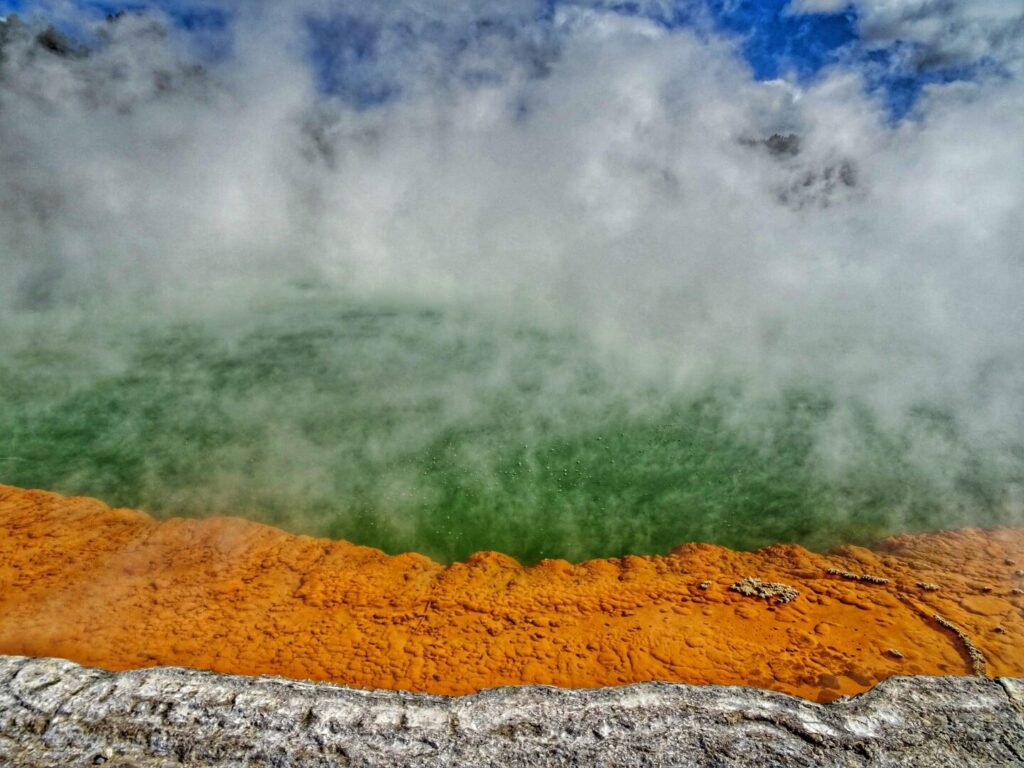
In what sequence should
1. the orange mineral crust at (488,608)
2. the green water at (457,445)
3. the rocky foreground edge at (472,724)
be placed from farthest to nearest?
1. the green water at (457,445)
2. the orange mineral crust at (488,608)
3. the rocky foreground edge at (472,724)

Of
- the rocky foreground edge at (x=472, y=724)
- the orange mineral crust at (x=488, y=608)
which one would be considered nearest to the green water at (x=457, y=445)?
the orange mineral crust at (x=488, y=608)

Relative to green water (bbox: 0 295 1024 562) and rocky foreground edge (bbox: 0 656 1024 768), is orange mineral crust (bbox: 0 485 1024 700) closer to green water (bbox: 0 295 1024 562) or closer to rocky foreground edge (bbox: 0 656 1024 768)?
green water (bbox: 0 295 1024 562)

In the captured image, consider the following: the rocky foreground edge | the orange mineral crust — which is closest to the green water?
the orange mineral crust

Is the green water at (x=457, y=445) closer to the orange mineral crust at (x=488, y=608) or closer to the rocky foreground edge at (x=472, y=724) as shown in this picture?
the orange mineral crust at (x=488, y=608)

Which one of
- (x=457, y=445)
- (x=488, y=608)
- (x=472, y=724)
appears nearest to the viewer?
(x=472, y=724)

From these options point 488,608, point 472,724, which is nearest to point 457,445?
point 488,608

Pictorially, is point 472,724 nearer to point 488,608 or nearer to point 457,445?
point 488,608

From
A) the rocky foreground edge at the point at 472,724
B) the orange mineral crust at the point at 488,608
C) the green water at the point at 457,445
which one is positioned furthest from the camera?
the green water at the point at 457,445
